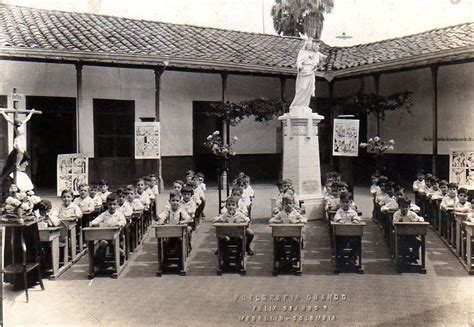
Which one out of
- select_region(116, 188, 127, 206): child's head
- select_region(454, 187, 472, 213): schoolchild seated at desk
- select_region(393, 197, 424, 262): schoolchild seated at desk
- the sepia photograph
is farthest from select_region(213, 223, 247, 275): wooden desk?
select_region(454, 187, 472, 213): schoolchild seated at desk

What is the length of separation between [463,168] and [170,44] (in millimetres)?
8967

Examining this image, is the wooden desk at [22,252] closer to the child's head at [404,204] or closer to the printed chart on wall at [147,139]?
the child's head at [404,204]

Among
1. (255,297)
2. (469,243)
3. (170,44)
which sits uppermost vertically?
(170,44)

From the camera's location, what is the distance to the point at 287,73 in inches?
594

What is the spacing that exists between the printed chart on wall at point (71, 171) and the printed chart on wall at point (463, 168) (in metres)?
8.61

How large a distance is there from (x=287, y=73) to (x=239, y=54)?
5.40 ft

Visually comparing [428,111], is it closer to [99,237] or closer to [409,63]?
[409,63]

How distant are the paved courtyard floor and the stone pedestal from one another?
276 centimetres

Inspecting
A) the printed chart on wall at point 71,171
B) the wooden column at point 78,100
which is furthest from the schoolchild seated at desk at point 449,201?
the wooden column at point 78,100

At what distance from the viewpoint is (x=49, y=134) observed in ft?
50.1

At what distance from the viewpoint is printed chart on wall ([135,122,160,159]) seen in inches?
503

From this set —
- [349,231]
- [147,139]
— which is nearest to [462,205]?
[349,231]

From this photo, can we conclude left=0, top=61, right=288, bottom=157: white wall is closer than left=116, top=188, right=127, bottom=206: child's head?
No

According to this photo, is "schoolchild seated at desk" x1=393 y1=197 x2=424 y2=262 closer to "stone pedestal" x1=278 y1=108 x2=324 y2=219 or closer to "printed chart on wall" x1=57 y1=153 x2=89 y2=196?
"stone pedestal" x1=278 y1=108 x2=324 y2=219
